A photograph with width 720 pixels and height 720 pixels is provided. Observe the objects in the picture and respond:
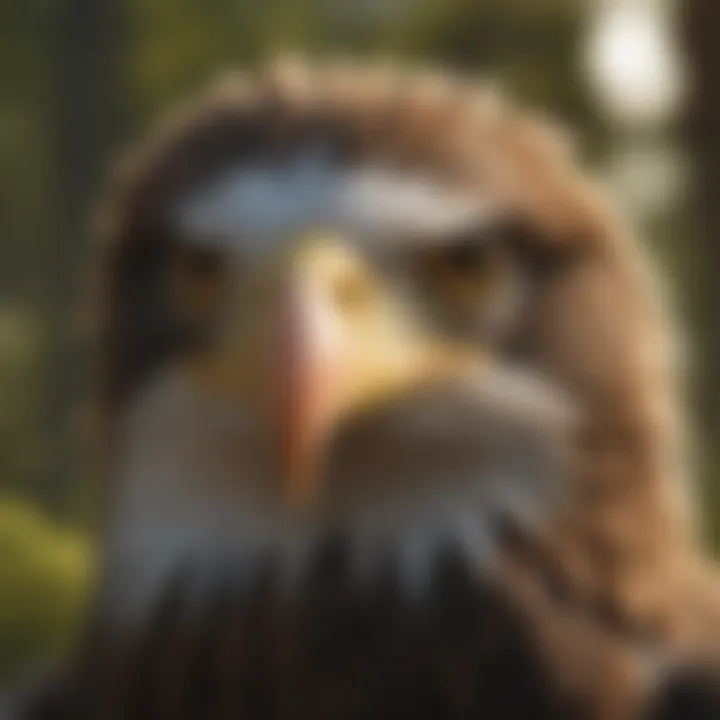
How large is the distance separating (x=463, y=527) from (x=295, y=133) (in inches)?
6.0

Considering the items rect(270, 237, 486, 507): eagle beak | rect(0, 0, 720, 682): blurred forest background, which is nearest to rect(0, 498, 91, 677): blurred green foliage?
rect(0, 0, 720, 682): blurred forest background

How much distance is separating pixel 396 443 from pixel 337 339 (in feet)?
0.18

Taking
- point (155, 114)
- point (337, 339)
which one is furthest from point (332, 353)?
point (155, 114)

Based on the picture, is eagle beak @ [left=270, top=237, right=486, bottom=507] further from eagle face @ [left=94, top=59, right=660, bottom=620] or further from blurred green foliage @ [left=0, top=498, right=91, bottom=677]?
blurred green foliage @ [left=0, top=498, right=91, bottom=677]

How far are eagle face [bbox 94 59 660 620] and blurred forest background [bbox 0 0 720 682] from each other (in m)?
0.03

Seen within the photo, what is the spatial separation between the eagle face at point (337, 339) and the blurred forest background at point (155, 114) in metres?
Answer: 0.03

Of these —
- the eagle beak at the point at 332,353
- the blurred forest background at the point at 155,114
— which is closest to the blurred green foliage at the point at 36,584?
the blurred forest background at the point at 155,114

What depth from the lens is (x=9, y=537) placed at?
2.13 ft

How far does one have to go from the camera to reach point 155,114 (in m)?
0.64

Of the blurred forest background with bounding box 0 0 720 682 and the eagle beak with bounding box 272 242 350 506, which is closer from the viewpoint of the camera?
the eagle beak with bounding box 272 242 350 506

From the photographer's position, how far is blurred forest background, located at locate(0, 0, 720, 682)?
633 millimetres

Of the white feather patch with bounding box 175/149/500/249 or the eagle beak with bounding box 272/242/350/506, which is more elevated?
the white feather patch with bounding box 175/149/500/249

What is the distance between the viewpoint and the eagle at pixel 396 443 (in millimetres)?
561

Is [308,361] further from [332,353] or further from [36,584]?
[36,584]
